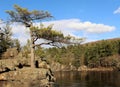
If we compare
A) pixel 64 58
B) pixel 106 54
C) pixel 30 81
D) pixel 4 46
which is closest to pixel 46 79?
pixel 30 81

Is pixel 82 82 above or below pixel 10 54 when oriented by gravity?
below

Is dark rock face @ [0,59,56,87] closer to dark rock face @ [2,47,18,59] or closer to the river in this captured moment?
the river

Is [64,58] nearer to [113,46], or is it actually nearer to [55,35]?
[113,46]

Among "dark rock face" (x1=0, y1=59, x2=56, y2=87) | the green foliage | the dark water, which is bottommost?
the dark water

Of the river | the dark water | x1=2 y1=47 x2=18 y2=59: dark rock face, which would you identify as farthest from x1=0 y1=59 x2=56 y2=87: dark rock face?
x1=2 y1=47 x2=18 y2=59: dark rock face

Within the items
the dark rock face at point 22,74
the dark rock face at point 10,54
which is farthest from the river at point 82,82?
the dark rock face at point 10,54

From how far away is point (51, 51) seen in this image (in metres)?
140

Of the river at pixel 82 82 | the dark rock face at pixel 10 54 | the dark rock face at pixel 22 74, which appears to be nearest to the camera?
the river at pixel 82 82

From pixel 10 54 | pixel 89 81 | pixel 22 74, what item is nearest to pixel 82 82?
pixel 89 81

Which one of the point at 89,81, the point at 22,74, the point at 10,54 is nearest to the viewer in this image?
the point at 22,74

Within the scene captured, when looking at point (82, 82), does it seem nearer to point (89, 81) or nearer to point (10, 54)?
point (89, 81)

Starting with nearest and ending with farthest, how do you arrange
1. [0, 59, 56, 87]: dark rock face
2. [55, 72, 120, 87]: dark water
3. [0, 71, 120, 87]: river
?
[0, 71, 120, 87]: river, [55, 72, 120, 87]: dark water, [0, 59, 56, 87]: dark rock face

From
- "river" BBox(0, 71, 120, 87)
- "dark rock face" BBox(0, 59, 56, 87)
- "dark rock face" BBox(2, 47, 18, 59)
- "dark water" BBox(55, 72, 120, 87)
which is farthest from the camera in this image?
"dark rock face" BBox(2, 47, 18, 59)

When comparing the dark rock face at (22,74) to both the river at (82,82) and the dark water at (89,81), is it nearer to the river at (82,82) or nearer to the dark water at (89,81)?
the river at (82,82)
